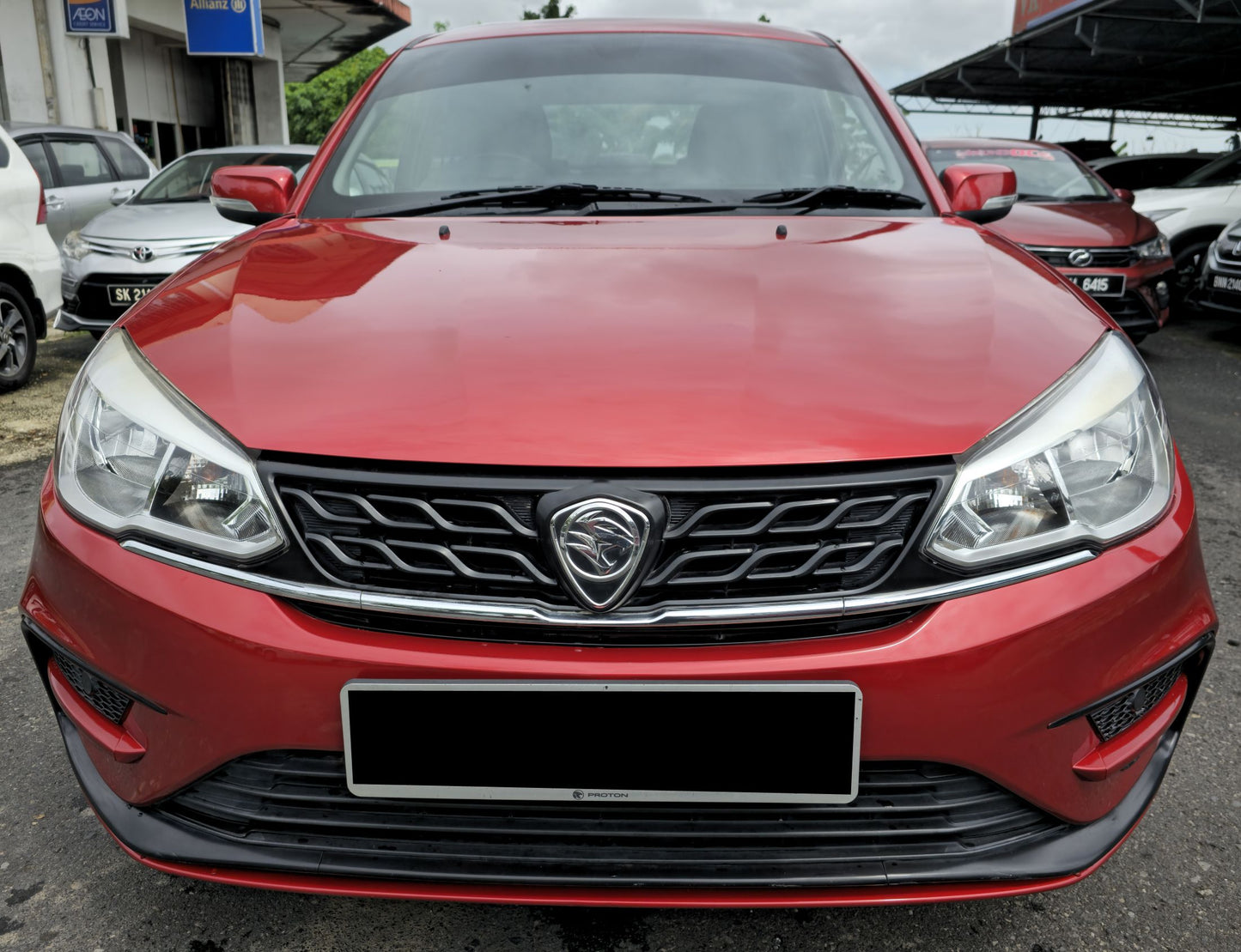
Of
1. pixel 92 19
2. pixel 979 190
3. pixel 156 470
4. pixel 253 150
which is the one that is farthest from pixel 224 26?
pixel 156 470

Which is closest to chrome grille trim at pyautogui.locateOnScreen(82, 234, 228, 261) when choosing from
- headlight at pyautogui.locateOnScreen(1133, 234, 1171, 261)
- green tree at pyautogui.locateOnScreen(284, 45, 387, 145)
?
headlight at pyautogui.locateOnScreen(1133, 234, 1171, 261)

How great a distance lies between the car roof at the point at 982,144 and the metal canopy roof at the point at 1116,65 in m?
6.75

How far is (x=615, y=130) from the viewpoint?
2.28m

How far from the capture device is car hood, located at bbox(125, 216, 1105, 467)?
1.27 metres

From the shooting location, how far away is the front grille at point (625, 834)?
1.25 meters

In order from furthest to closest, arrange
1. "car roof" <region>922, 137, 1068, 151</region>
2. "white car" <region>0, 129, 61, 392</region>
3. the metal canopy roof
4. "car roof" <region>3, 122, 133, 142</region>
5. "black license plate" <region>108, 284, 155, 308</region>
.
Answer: the metal canopy roof → "car roof" <region>922, 137, 1068, 151</region> → "car roof" <region>3, 122, 133, 142</region> → "black license plate" <region>108, 284, 155, 308</region> → "white car" <region>0, 129, 61, 392</region>

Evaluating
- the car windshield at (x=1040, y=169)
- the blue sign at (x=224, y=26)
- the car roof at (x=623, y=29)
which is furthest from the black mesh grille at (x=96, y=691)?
the blue sign at (x=224, y=26)

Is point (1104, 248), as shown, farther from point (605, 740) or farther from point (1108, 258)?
point (605, 740)

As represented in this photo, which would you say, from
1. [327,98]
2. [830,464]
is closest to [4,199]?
[830,464]

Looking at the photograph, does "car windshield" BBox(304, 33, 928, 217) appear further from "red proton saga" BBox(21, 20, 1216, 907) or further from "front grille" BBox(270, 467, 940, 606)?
"front grille" BBox(270, 467, 940, 606)

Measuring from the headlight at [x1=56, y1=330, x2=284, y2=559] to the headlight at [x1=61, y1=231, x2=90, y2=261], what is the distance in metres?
5.28

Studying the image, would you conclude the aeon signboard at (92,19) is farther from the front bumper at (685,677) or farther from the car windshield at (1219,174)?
the front bumper at (685,677)

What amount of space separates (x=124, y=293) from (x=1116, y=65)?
829 inches

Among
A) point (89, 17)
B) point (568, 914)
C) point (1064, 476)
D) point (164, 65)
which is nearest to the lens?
point (1064, 476)
